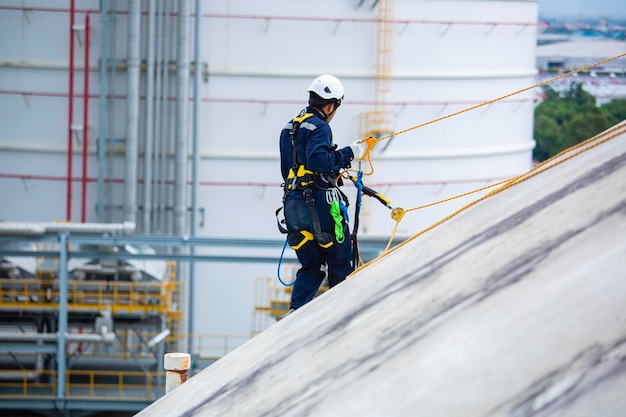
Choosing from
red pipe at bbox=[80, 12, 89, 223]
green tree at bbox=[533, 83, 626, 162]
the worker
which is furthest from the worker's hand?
green tree at bbox=[533, 83, 626, 162]

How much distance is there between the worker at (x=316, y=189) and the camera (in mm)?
7160

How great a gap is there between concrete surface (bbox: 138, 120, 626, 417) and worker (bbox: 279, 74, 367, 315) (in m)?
1.72

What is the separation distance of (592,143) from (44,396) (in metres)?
10.9

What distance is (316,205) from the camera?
24.3 feet

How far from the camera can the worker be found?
23.5 ft

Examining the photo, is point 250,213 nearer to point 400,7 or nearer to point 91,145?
point 91,145

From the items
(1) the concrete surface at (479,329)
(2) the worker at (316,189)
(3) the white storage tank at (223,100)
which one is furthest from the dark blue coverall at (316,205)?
(3) the white storage tank at (223,100)

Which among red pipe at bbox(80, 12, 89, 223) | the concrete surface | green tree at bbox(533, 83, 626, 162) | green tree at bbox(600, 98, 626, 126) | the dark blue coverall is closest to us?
the concrete surface

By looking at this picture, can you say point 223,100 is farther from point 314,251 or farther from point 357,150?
point 357,150

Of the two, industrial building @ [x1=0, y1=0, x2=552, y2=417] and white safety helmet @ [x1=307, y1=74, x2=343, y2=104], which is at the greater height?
industrial building @ [x1=0, y1=0, x2=552, y2=417]

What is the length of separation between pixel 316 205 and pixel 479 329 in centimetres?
363

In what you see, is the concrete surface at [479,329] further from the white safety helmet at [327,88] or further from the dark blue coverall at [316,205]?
the white safety helmet at [327,88]

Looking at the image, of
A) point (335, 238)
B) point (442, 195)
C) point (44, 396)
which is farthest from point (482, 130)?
point (335, 238)

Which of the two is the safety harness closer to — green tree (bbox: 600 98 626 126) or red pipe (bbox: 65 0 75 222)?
red pipe (bbox: 65 0 75 222)
